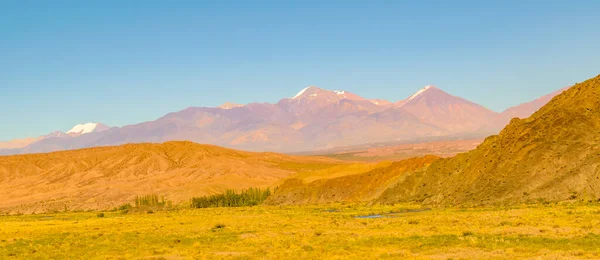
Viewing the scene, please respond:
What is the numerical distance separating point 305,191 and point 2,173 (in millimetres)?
128421

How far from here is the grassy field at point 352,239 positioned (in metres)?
36.5

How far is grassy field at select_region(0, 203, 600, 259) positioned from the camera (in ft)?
120

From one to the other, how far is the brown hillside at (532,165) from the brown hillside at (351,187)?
9.33 metres

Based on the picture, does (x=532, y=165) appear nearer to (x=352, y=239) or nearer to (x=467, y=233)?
(x=467, y=233)

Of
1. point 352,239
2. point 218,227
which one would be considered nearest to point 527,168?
point 352,239

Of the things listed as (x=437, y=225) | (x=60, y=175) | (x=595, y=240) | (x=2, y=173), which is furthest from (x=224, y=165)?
(x=595, y=240)

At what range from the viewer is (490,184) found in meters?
74.8

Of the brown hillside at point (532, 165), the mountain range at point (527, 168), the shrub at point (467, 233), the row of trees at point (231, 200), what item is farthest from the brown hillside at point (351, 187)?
the shrub at point (467, 233)

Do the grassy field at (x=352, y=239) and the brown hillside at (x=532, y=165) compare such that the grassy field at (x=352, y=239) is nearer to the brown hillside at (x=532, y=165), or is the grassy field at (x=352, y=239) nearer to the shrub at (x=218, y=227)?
the shrub at (x=218, y=227)

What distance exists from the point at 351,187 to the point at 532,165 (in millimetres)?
38157

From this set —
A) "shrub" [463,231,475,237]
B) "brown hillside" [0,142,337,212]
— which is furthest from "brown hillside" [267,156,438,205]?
"shrub" [463,231,475,237]

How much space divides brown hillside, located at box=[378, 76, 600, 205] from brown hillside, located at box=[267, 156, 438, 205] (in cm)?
933

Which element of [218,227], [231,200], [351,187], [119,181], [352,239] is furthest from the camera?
[119,181]

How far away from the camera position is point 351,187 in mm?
104812
